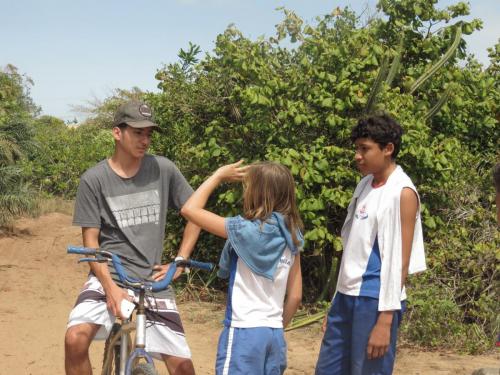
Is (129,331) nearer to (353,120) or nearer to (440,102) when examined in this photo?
(353,120)

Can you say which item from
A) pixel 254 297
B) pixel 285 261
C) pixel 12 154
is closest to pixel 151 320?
pixel 254 297

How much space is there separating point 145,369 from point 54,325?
453 cm

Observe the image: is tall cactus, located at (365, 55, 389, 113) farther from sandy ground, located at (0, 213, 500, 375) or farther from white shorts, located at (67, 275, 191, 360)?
white shorts, located at (67, 275, 191, 360)

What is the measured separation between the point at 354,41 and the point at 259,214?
4.31 meters

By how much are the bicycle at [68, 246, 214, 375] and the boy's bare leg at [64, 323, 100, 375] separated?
0.12m

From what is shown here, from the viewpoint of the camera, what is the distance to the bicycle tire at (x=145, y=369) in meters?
3.30

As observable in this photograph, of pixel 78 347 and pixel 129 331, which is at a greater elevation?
pixel 129 331

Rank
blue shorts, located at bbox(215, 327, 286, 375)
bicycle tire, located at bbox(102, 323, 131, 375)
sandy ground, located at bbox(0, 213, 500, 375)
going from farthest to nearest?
sandy ground, located at bbox(0, 213, 500, 375) < bicycle tire, located at bbox(102, 323, 131, 375) < blue shorts, located at bbox(215, 327, 286, 375)

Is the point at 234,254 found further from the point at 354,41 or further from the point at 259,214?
the point at 354,41

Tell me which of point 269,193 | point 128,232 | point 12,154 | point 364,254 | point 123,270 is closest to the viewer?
point 269,193

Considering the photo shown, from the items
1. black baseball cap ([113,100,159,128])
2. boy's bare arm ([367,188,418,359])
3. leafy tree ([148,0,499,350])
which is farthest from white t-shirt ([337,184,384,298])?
leafy tree ([148,0,499,350])

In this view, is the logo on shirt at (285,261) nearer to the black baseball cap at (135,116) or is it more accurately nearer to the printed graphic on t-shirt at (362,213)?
the printed graphic on t-shirt at (362,213)

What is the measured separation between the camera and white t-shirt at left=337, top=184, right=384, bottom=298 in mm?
3607

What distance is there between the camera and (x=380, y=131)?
145 inches
